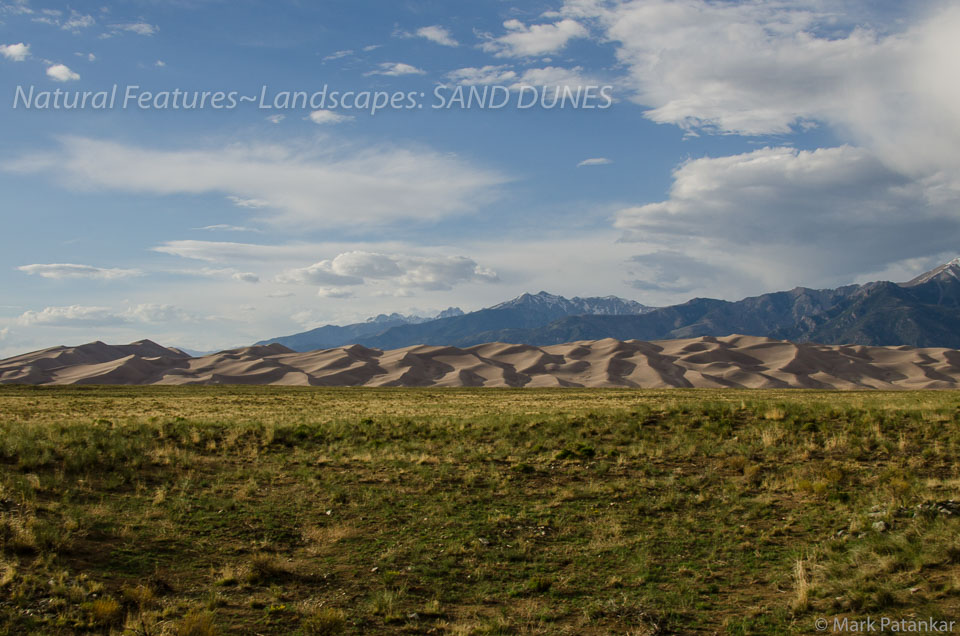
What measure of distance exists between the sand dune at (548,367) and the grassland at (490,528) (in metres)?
112

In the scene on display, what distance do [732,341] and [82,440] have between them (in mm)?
202360

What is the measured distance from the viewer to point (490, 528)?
13.6 metres

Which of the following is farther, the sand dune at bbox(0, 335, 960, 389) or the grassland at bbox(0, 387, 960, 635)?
the sand dune at bbox(0, 335, 960, 389)

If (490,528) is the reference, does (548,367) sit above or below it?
below

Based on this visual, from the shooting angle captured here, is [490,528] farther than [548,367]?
No

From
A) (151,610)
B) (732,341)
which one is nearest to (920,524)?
(151,610)

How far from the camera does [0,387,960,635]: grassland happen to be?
955cm

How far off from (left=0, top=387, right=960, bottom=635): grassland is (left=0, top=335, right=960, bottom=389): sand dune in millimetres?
112209

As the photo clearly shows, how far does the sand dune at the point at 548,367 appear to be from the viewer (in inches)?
5364

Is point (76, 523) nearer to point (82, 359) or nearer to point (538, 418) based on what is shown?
point (538, 418)

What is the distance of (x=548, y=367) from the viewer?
158 metres

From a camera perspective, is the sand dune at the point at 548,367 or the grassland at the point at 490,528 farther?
the sand dune at the point at 548,367

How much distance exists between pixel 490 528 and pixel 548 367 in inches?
5723

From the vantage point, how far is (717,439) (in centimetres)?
2070
